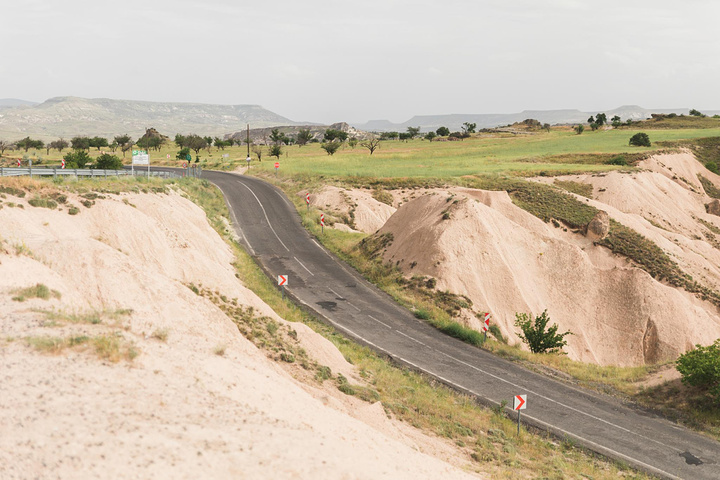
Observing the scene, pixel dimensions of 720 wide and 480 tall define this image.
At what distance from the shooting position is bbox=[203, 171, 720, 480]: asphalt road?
21.7 meters

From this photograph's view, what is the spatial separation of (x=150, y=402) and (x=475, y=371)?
20670 millimetres

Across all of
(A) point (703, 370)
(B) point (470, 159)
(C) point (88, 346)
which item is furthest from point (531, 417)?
(B) point (470, 159)

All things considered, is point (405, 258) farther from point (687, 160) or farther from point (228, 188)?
point (687, 160)

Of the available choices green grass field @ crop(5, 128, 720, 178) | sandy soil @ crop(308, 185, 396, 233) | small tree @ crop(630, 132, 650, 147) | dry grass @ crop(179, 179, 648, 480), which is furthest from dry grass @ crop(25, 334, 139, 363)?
small tree @ crop(630, 132, 650, 147)

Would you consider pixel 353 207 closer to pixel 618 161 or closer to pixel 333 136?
pixel 618 161

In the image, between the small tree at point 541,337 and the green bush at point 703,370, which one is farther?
the small tree at point 541,337

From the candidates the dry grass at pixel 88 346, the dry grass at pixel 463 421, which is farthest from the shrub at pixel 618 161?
the dry grass at pixel 88 346

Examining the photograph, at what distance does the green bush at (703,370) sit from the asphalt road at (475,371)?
318cm

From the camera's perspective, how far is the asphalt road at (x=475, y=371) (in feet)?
71.1

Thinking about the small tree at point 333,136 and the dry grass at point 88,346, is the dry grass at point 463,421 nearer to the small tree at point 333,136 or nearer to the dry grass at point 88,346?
the dry grass at point 88,346

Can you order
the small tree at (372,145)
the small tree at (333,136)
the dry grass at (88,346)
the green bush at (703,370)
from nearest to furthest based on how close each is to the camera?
the dry grass at (88,346) < the green bush at (703,370) < the small tree at (372,145) < the small tree at (333,136)

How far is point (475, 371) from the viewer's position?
28.3 m

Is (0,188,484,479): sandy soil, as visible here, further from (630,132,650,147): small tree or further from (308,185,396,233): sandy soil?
(630,132,650,147): small tree

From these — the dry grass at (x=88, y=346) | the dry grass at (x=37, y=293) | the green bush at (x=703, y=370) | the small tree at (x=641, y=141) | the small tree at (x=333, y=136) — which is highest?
the small tree at (x=333, y=136)
